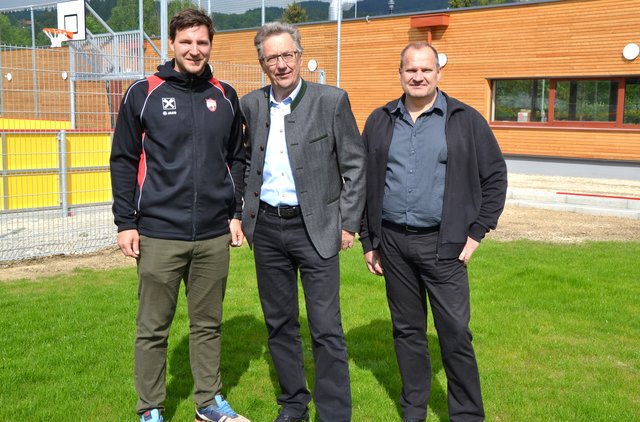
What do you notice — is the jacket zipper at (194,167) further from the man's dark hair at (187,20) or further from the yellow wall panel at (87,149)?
the yellow wall panel at (87,149)

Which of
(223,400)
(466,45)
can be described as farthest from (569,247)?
(466,45)

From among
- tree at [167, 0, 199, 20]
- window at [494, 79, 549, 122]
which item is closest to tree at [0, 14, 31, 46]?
tree at [167, 0, 199, 20]

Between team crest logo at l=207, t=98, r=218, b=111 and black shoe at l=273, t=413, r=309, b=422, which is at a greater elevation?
team crest logo at l=207, t=98, r=218, b=111

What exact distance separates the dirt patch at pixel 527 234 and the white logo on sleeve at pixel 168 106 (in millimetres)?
4575

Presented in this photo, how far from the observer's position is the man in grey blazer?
140 inches

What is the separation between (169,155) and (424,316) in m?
1.65

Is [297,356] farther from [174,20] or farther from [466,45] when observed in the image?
[466,45]

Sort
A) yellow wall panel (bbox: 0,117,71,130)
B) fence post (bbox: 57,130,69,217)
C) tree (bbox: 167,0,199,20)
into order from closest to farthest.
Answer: tree (bbox: 167,0,199,20)
fence post (bbox: 57,130,69,217)
yellow wall panel (bbox: 0,117,71,130)

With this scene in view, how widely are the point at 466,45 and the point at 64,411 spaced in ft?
57.7


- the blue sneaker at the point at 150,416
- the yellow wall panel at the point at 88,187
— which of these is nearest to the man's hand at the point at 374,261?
the blue sneaker at the point at 150,416

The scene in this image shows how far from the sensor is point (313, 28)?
75.4ft

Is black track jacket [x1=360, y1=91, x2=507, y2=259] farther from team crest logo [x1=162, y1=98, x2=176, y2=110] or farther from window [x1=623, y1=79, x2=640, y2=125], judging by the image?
window [x1=623, y1=79, x2=640, y2=125]

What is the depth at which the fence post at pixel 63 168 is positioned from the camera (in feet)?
31.7

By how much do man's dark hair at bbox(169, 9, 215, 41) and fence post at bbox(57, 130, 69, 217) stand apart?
21.9ft
